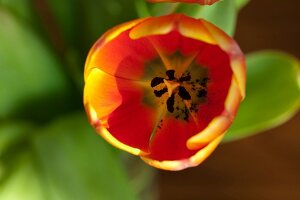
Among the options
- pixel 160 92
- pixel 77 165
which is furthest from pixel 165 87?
pixel 77 165

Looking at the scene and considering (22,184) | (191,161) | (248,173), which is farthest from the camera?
(248,173)

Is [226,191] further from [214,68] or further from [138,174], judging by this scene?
[214,68]

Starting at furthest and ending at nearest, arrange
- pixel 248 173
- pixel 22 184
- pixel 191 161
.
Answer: pixel 248 173, pixel 22 184, pixel 191 161

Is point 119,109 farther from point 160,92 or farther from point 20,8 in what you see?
point 20,8

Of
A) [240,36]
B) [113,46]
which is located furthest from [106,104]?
[240,36]

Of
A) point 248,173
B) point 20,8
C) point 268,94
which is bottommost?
point 248,173

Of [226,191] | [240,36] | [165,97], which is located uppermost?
[165,97]

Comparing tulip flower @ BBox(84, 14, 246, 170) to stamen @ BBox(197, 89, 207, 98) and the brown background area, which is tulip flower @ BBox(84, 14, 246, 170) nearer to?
stamen @ BBox(197, 89, 207, 98)
